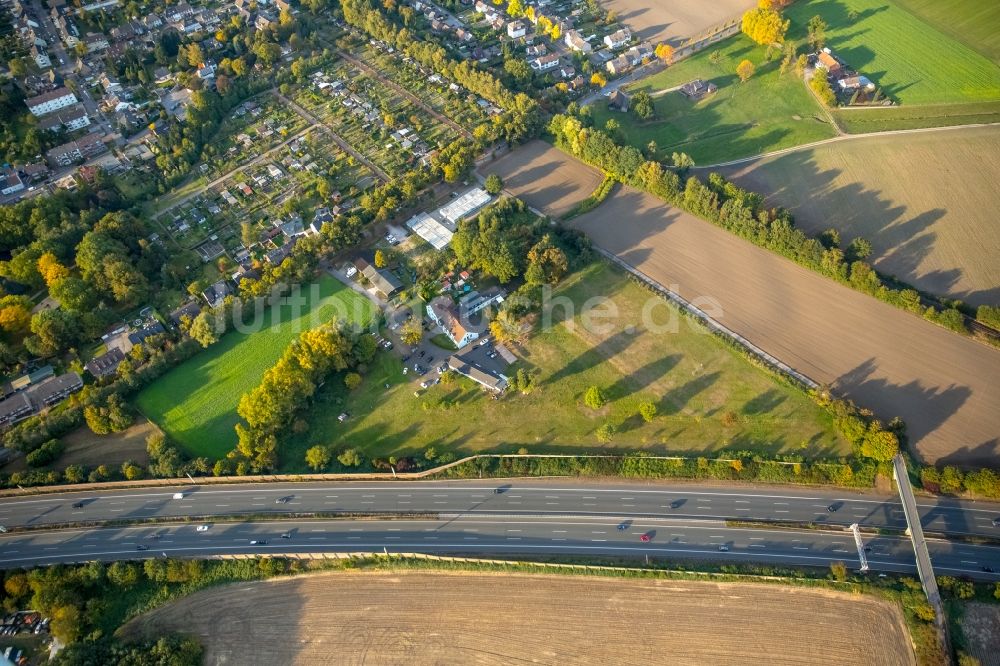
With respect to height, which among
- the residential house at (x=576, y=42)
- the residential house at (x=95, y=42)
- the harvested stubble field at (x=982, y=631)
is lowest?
the harvested stubble field at (x=982, y=631)

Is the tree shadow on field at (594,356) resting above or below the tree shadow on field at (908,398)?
below

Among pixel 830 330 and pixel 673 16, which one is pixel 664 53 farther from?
pixel 830 330

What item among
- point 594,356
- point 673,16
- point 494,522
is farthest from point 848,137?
point 494,522

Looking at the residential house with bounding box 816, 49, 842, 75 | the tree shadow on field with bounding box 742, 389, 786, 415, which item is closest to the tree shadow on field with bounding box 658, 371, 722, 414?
the tree shadow on field with bounding box 742, 389, 786, 415

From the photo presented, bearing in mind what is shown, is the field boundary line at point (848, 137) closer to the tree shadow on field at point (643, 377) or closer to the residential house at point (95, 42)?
the tree shadow on field at point (643, 377)

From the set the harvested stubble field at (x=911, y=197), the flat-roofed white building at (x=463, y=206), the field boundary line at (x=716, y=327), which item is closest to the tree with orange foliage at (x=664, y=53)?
the harvested stubble field at (x=911, y=197)

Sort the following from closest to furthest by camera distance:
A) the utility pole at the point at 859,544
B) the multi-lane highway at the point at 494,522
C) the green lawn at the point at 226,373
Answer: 1. the utility pole at the point at 859,544
2. the multi-lane highway at the point at 494,522
3. the green lawn at the point at 226,373

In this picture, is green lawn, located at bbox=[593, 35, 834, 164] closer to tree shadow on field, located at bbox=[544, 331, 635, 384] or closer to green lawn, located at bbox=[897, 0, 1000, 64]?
green lawn, located at bbox=[897, 0, 1000, 64]
